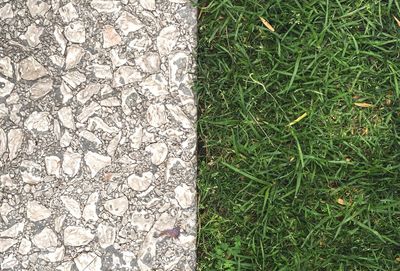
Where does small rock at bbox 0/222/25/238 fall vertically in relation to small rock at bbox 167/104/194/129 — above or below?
below

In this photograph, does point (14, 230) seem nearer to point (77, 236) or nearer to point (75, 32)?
point (77, 236)

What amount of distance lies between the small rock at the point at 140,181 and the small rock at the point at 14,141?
41 cm

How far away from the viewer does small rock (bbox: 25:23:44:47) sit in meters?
2.10

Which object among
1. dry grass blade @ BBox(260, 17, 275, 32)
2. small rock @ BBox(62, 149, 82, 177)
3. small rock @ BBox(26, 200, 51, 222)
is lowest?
small rock @ BBox(26, 200, 51, 222)

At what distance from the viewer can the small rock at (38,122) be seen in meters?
2.09

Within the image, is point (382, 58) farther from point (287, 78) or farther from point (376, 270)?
point (376, 270)

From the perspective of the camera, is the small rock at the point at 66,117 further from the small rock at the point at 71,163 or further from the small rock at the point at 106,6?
the small rock at the point at 106,6

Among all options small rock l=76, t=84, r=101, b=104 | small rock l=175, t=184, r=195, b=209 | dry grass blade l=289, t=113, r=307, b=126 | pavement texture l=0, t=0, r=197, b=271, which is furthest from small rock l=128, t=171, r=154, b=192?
dry grass blade l=289, t=113, r=307, b=126

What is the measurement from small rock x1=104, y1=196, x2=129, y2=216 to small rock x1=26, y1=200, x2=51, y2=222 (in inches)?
8.3

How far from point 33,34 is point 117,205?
26.8 inches

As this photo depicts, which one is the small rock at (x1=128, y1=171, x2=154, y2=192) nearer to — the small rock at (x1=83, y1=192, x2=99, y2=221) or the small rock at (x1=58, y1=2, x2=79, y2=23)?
the small rock at (x1=83, y1=192, x2=99, y2=221)

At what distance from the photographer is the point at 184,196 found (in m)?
2.12

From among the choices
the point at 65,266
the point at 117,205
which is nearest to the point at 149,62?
the point at 117,205

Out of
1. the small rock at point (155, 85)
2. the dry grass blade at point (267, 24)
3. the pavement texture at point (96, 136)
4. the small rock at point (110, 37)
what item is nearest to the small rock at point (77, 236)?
the pavement texture at point (96, 136)
